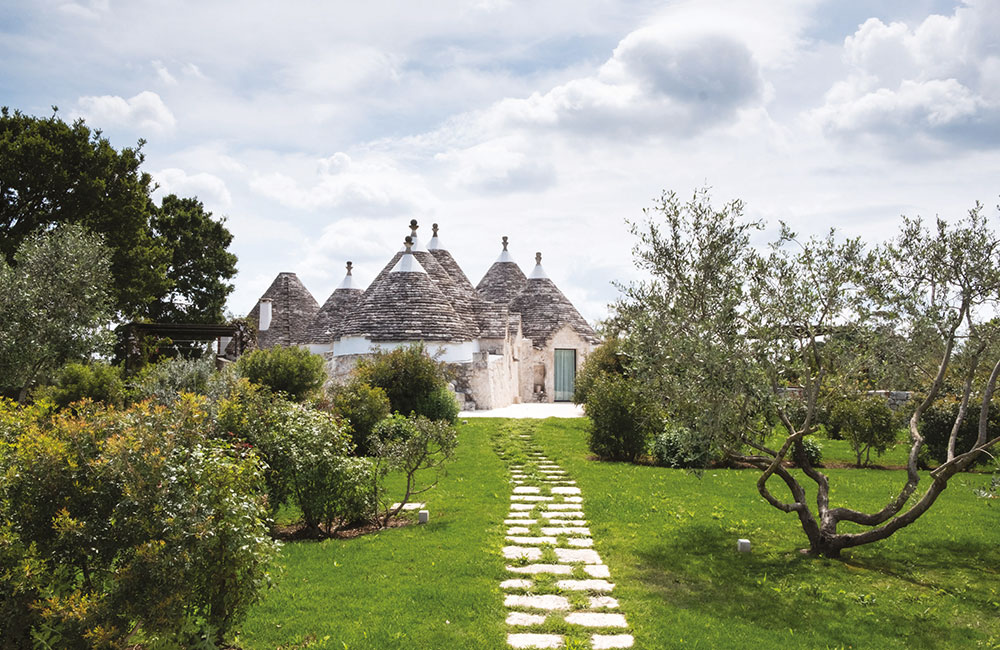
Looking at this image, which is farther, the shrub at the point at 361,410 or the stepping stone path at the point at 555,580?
the shrub at the point at 361,410

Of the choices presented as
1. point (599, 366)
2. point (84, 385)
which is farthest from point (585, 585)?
point (84, 385)

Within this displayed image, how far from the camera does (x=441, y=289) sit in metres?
28.5

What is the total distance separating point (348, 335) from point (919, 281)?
19895 millimetres

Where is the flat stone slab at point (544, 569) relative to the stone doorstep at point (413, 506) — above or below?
below

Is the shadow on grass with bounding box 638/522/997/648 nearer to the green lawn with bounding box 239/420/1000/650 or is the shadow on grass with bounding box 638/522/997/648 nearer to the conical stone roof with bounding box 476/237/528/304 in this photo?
the green lawn with bounding box 239/420/1000/650

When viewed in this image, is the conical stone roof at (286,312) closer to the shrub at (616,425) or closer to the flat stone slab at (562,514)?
the shrub at (616,425)

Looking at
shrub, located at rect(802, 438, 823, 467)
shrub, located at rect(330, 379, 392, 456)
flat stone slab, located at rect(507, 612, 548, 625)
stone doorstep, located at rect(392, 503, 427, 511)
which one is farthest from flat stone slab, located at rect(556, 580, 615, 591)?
shrub, located at rect(802, 438, 823, 467)

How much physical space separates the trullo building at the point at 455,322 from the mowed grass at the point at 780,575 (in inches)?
518

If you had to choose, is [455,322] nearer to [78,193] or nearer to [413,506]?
[78,193]

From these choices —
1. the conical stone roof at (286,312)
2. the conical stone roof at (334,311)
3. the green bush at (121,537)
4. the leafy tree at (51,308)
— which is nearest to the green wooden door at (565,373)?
the conical stone roof at (334,311)

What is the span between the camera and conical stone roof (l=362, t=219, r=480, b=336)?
27531 mm

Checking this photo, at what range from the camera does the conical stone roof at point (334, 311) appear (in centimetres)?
3025

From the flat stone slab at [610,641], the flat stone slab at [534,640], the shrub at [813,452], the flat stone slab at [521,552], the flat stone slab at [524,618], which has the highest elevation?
the shrub at [813,452]

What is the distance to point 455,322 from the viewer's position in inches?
1017
